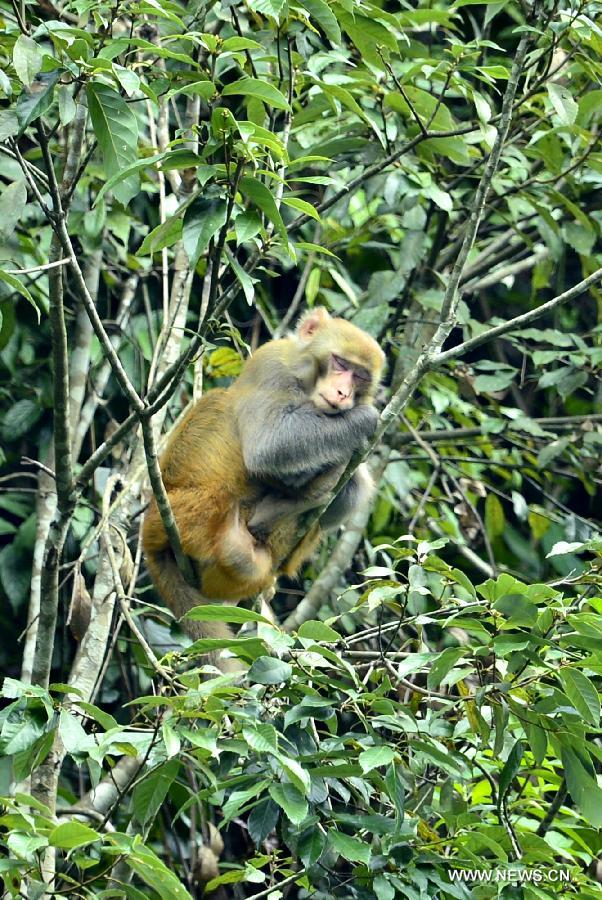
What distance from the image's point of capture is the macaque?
5.00 m

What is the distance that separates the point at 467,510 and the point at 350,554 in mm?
1047

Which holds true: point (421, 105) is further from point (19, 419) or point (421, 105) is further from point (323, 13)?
point (19, 419)

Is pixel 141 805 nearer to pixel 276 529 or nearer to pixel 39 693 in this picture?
pixel 39 693

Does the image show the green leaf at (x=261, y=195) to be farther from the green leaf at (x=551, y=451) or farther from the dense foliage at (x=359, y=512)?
the green leaf at (x=551, y=451)

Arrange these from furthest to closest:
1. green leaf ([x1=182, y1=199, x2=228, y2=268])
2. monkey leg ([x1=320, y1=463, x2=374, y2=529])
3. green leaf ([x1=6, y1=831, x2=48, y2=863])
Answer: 1. monkey leg ([x1=320, y1=463, x2=374, y2=529])
2. green leaf ([x1=182, y1=199, x2=228, y2=268])
3. green leaf ([x1=6, y1=831, x2=48, y2=863])

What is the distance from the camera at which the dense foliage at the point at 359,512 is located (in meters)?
3.13

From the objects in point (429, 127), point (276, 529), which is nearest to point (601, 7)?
point (429, 127)

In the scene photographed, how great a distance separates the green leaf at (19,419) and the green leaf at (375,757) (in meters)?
4.09

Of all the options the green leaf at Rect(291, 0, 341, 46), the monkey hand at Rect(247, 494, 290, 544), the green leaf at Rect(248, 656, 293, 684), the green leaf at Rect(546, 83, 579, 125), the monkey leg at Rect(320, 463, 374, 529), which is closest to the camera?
the green leaf at Rect(248, 656, 293, 684)

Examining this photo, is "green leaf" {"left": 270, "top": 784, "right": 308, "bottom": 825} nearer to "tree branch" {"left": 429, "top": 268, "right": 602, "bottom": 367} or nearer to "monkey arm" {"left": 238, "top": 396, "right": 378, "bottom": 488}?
"tree branch" {"left": 429, "top": 268, "right": 602, "bottom": 367}

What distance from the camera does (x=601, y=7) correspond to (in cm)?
442

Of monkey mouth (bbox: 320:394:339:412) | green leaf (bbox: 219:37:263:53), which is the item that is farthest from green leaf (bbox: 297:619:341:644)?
monkey mouth (bbox: 320:394:339:412)

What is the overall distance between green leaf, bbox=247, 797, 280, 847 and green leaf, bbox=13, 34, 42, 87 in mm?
2231

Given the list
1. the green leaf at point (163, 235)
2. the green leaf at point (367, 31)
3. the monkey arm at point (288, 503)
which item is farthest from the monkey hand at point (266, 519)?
the green leaf at point (367, 31)
